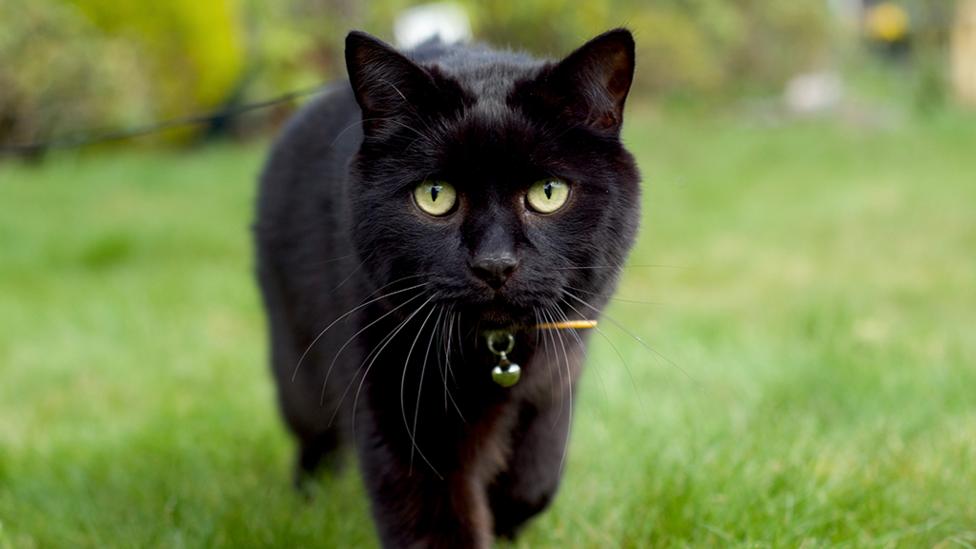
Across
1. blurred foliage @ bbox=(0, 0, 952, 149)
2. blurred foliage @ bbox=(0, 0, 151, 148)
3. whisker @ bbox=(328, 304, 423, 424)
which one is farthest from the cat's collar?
blurred foliage @ bbox=(0, 0, 151, 148)

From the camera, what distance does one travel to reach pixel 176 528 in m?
2.26

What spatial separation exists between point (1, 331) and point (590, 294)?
3376 millimetres

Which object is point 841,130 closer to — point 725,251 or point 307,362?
point 725,251

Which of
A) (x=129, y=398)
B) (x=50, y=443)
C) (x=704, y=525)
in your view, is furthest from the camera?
(x=129, y=398)

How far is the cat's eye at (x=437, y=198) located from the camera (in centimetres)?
174

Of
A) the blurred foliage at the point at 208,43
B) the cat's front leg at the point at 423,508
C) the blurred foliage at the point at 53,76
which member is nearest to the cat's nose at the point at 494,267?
the cat's front leg at the point at 423,508

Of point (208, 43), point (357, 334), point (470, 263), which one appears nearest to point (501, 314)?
point (470, 263)

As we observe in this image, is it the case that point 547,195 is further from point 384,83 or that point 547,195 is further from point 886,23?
point 886,23

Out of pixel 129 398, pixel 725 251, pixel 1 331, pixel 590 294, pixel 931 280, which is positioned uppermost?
pixel 590 294

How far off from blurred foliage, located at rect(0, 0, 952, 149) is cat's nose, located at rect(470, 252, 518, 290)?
430cm

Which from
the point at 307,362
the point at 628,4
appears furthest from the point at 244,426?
the point at 628,4

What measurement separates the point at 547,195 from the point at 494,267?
0.70 ft

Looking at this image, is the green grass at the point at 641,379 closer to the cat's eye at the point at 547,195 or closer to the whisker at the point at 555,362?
the whisker at the point at 555,362

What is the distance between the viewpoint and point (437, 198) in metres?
1.75
